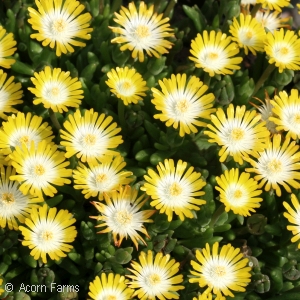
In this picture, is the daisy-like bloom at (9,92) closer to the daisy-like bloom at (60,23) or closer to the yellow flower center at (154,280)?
the daisy-like bloom at (60,23)

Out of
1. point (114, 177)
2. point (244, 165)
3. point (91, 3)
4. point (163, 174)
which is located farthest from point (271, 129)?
point (91, 3)

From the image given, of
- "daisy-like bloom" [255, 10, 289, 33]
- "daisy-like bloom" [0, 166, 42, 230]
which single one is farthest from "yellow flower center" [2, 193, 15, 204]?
"daisy-like bloom" [255, 10, 289, 33]

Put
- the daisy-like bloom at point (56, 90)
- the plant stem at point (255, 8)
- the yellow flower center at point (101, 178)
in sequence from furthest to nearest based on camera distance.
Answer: the plant stem at point (255, 8) < the daisy-like bloom at point (56, 90) < the yellow flower center at point (101, 178)

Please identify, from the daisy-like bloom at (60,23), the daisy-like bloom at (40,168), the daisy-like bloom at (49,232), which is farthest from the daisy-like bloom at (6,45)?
the daisy-like bloom at (49,232)

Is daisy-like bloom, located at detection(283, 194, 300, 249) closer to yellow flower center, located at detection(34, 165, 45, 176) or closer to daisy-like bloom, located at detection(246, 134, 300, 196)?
daisy-like bloom, located at detection(246, 134, 300, 196)

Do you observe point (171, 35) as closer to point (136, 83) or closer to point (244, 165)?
point (136, 83)

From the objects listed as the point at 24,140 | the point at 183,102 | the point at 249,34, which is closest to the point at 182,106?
the point at 183,102
